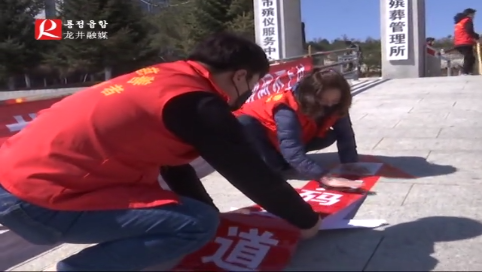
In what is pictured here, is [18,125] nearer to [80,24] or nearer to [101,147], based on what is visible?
[101,147]

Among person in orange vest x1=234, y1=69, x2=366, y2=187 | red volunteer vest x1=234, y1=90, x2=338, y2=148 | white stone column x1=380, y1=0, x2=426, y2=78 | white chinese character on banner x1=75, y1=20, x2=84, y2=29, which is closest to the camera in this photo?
person in orange vest x1=234, y1=69, x2=366, y2=187

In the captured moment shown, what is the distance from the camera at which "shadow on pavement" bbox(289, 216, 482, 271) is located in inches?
99.3

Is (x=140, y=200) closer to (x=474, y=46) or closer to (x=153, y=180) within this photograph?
(x=153, y=180)

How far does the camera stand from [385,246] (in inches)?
107

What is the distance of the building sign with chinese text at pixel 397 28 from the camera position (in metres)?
13.8

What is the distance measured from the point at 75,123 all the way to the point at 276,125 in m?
1.83

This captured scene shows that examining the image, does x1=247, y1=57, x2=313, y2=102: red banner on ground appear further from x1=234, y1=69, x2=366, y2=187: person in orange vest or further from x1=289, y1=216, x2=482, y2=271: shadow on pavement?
x1=289, y1=216, x2=482, y2=271: shadow on pavement

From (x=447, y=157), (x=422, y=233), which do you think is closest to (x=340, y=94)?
(x=422, y=233)

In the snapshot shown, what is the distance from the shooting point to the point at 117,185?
2266 mm

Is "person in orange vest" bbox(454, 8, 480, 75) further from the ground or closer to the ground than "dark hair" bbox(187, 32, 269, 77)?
closer to the ground

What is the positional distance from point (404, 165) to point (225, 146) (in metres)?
2.57

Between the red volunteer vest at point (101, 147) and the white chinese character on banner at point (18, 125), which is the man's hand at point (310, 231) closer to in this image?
the red volunteer vest at point (101, 147)

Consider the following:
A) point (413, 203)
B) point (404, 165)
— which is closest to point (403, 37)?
point (404, 165)

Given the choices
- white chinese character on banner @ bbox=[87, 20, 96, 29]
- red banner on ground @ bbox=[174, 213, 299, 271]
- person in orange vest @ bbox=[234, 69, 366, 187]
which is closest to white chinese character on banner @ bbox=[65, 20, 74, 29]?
white chinese character on banner @ bbox=[87, 20, 96, 29]
